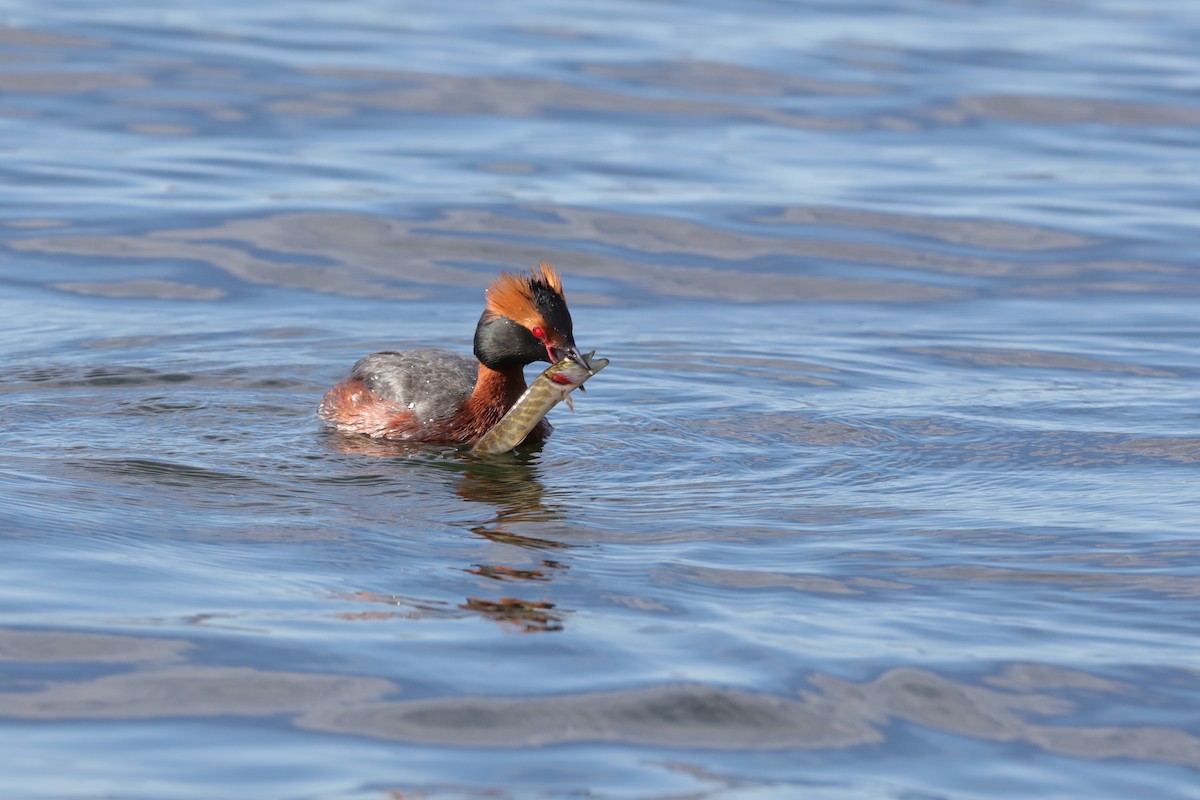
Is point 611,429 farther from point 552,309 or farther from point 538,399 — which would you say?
point 552,309

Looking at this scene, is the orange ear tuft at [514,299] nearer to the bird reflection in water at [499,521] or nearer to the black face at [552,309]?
the black face at [552,309]

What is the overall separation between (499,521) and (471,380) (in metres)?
2.37

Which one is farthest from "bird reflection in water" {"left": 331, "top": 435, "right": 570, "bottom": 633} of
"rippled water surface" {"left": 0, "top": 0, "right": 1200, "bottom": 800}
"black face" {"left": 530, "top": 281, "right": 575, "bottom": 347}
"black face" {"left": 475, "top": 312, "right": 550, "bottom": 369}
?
"black face" {"left": 530, "top": 281, "right": 575, "bottom": 347}

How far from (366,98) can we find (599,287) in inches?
275

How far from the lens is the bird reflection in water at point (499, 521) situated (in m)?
7.31

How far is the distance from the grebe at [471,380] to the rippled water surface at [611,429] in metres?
0.29

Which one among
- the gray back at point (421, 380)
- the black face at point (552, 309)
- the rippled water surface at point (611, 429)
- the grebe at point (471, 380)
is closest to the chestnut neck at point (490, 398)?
the grebe at point (471, 380)

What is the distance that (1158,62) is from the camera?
80.6 feet

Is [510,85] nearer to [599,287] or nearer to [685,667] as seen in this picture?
[599,287]

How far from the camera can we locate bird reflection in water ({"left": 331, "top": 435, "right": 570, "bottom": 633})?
24.0 feet

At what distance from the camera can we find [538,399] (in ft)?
33.3

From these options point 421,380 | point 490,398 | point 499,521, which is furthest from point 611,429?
point 499,521

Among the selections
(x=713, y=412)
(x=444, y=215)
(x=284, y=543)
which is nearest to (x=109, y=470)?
(x=284, y=543)

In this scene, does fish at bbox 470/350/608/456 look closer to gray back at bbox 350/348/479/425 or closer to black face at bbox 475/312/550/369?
black face at bbox 475/312/550/369
